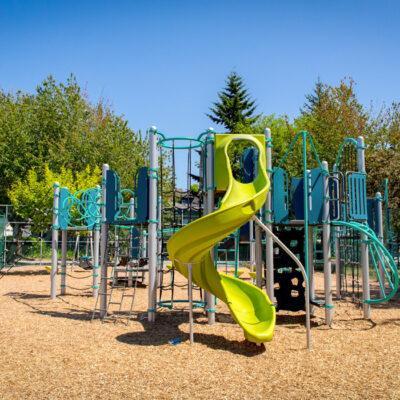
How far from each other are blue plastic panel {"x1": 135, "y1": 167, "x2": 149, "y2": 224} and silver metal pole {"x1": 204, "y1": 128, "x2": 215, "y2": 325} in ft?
3.57

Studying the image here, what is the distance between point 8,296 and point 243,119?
112 feet

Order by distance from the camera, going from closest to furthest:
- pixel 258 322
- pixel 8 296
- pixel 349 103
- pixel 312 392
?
pixel 312 392, pixel 258 322, pixel 8 296, pixel 349 103

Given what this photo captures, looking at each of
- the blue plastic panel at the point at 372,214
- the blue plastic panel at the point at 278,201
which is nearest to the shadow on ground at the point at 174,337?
the blue plastic panel at the point at 278,201

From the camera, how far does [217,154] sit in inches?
316

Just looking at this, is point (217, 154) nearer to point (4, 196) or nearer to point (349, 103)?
point (349, 103)

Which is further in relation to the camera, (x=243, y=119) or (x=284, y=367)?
(x=243, y=119)

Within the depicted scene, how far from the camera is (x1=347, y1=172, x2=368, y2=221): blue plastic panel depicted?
8484 millimetres

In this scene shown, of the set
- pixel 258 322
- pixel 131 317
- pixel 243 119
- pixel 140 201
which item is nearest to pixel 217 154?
pixel 140 201

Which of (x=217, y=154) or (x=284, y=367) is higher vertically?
(x=217, y=154)

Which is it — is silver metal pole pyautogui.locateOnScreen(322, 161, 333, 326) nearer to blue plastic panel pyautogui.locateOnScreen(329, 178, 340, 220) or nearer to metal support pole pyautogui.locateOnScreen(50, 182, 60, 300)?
blue plastic panel pyautogui.locateOnScreen(329, 178, 340, 220)

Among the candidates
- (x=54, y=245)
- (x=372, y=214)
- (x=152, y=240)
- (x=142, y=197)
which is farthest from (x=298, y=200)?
(x=54, y=245)

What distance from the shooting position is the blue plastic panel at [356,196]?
8.48m

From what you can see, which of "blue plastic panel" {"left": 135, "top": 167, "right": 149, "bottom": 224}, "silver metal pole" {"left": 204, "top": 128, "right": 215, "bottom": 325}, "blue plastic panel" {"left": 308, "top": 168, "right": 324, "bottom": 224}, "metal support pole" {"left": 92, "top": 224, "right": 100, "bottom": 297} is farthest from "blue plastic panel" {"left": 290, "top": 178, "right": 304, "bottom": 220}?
"metal support pole" {"left": 92, "top": 224, "right": 100, "bottom": 297}

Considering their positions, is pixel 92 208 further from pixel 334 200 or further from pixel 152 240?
pixel 334 200
